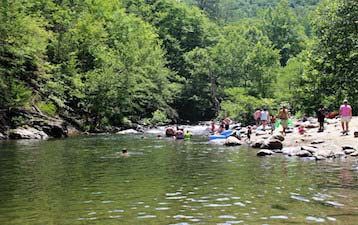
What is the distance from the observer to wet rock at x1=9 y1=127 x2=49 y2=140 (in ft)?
105

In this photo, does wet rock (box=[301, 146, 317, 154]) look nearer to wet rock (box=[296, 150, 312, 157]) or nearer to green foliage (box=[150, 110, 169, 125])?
wet rock (box=[296, 150, 312, 157])

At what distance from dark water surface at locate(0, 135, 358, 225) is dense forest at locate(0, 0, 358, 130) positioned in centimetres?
1701

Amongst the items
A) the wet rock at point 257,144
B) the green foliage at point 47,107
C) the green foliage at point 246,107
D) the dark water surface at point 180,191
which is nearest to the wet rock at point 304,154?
the dark water surface at point 180,191

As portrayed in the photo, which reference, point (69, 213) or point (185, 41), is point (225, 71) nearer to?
point (185, 41)

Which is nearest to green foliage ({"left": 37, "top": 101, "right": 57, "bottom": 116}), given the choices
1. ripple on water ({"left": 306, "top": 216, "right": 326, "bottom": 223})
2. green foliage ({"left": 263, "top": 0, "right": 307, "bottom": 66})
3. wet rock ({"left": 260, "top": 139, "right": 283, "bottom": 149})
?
wet rock ({"left": 260, "top": 139, "right": 283, "bottom": 149})

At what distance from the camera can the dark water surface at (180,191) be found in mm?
8344

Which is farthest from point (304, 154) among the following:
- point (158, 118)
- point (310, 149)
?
point (158, 118)

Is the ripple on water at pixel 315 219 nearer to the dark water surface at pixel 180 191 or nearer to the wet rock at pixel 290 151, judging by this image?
the dark water surface at pixel 180 191

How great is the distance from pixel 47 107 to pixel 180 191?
99.5ft

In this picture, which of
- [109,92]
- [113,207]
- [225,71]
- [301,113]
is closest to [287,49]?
[225,71]

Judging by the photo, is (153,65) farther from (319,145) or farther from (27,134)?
(319,145)

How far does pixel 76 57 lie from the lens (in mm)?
48375

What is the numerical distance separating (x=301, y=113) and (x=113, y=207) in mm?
36380

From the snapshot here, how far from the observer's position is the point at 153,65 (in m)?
56.7
